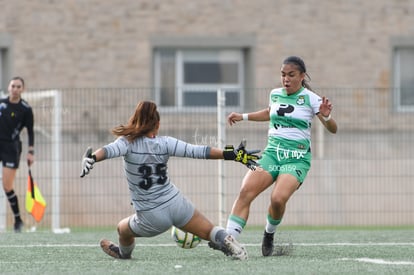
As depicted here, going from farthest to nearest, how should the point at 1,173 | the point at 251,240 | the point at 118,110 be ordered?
the point at 118,110, the point at 1,173, the point at 251,240

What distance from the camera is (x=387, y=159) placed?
21078mm

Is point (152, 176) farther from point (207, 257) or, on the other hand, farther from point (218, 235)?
point (207, 257)

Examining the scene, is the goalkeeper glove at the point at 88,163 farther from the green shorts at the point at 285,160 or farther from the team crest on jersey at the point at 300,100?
the team crest on jersey at the point at 300,100

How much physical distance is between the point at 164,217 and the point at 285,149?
169 centimetres

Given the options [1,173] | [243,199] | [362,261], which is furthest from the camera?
[1,173]

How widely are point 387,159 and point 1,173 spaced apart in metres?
6.44

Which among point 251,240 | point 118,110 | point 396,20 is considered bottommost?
point 251,240

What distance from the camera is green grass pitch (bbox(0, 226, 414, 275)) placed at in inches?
410

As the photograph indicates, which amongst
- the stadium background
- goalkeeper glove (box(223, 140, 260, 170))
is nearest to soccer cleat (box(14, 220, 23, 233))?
the stadium background

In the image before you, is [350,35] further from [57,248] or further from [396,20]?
[57,248]

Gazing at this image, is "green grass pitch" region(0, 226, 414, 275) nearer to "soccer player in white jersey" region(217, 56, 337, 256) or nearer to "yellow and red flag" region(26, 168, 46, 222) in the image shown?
"soccer player in white jersey" region(217, 56, 337, 256)

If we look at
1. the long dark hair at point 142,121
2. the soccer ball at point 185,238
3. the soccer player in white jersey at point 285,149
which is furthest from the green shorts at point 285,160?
the long dark hair at point 142,121

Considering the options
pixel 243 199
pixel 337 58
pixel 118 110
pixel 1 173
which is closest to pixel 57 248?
pixel 243 199

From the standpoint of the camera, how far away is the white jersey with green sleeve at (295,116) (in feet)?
39.9
